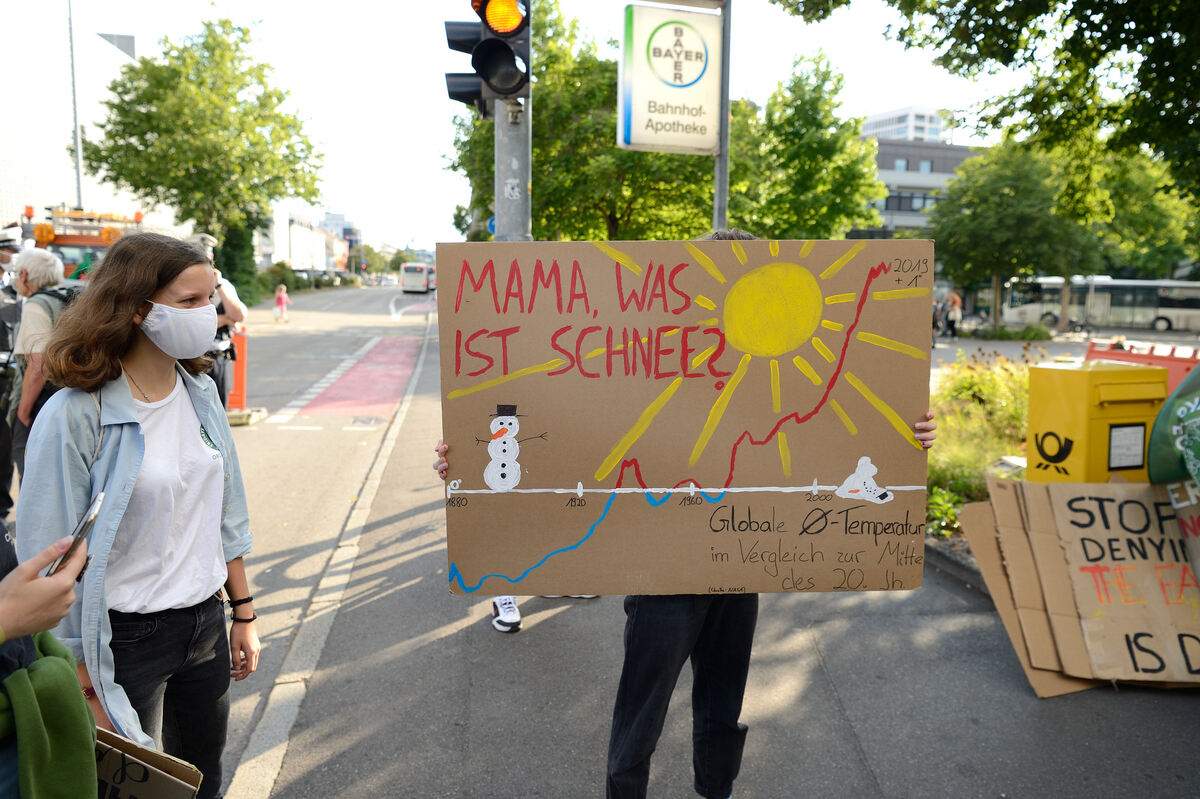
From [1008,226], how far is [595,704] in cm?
3104

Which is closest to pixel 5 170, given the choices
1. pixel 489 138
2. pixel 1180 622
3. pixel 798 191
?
pixel 489 138

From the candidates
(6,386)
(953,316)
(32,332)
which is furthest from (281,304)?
(32,332)

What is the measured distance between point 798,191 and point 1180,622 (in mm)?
18500

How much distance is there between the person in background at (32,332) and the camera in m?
4.97

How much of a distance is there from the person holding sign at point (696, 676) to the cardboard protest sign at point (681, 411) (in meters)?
0.09

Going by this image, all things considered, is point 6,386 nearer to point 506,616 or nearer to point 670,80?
point 506,616

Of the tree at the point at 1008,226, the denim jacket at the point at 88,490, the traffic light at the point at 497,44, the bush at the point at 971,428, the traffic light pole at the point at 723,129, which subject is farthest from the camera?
the tree at the point at 1008,226

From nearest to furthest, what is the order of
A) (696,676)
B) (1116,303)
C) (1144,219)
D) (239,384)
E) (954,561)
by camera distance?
1. (696,676)
2. (954,561)
3. (239,384)
4. (1144,219)
5. (1116,303)

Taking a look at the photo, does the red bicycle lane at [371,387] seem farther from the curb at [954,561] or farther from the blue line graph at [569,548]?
the blue line graph at [569,548]

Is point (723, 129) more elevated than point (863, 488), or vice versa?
point (723, 129)

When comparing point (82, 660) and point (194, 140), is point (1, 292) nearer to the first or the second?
point (82, 660)

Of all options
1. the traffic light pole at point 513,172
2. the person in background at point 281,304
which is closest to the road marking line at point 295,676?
the traffic light pole at point 513,172

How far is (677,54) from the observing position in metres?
6.00

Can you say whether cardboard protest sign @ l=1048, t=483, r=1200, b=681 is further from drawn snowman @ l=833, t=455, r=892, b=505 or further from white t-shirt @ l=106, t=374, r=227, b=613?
white t-shirt @ l=106, t=374, r=227, b=613
